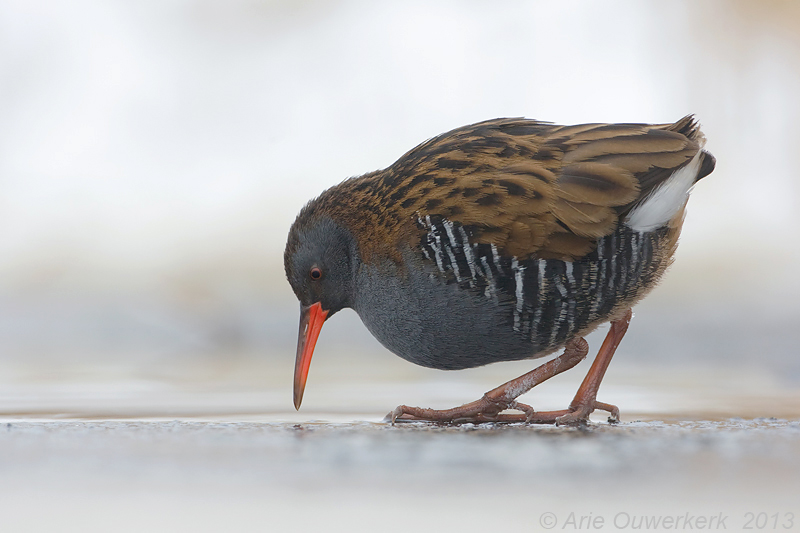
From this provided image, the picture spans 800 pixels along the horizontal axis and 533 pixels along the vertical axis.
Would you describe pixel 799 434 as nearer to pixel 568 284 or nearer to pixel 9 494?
pixel 568 284

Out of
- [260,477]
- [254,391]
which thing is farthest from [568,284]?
[254,391]

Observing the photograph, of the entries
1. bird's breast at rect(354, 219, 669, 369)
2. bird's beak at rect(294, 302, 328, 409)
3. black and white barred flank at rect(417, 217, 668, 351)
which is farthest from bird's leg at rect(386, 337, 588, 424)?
bird's beak at rect(294, 302, 328, 409)

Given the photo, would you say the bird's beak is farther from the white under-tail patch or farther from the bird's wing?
the white under-tail patch

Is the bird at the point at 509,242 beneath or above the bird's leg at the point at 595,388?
above

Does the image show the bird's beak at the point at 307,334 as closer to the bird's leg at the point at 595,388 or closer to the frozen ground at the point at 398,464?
the frozen ground at the point at 398,464

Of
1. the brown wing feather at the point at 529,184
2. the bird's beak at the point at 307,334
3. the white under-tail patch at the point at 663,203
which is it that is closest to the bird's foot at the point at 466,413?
the bird's beak at the point at 307,334

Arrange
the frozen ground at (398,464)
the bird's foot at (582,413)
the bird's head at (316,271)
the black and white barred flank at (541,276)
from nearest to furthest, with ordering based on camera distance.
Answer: the frozen ground at (398,464) < the black and white barred flank at (541,276) < the bird's foot at (582,413) < the bird's head at (316,271)

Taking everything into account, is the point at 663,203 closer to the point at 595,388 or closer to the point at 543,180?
the point at 543,180
